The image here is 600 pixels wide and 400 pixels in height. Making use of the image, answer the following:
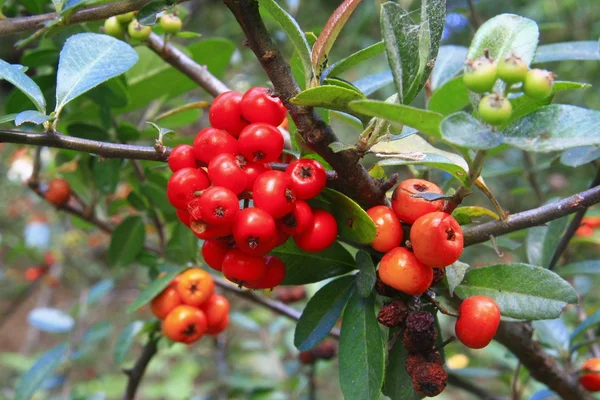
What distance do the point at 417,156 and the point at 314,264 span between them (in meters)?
0.30

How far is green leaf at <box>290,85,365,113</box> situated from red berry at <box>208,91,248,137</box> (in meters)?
0.13

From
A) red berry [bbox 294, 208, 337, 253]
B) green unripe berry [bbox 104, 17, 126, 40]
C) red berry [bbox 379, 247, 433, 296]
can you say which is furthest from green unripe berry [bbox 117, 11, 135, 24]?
red berry [bbox 379, 247, 433, 296]

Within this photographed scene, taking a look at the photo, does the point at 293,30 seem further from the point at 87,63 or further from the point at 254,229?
the point at 87,63

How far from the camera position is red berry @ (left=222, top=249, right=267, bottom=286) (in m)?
0.81

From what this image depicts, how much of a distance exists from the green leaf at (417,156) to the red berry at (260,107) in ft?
0.54

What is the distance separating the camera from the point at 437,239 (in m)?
0.74

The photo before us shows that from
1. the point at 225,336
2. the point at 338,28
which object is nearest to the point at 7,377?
the point at 225,336

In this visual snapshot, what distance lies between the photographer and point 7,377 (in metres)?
4.41

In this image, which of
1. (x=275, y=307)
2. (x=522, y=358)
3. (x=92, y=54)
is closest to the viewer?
(x=92, y=54)

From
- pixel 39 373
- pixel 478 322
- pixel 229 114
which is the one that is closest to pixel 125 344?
pixel 39 373

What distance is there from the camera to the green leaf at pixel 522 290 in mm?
820

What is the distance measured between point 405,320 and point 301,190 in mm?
255

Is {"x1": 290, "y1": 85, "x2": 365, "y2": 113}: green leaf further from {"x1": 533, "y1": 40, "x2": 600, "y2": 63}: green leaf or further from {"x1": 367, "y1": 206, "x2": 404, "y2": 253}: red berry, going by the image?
{"x1": 533, "y1": 40, "x2": 600, "y2": 63}: green leaf

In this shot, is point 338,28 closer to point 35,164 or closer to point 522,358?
point 522,358
